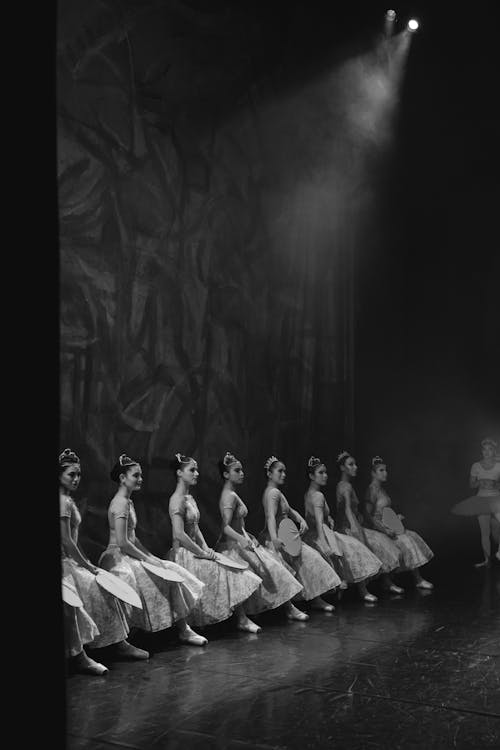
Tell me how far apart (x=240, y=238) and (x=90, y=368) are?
240 centimetres

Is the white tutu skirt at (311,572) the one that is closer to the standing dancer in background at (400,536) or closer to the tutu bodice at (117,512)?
the standing dancer in background at (400,536)

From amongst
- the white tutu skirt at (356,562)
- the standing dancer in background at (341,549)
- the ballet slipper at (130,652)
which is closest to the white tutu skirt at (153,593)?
the ballet slipper at (130,652)

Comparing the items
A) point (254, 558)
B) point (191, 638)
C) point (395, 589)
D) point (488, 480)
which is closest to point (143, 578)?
point (191, 638)

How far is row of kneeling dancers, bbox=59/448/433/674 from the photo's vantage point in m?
4.86

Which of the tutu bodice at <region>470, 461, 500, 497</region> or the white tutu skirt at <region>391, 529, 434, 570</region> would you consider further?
the tutu bodice at <region>470, 461, 500, 497</region>

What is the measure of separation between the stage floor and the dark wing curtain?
5.45 feet

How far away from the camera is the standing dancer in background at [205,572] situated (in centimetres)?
564

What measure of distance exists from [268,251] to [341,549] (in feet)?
9.94

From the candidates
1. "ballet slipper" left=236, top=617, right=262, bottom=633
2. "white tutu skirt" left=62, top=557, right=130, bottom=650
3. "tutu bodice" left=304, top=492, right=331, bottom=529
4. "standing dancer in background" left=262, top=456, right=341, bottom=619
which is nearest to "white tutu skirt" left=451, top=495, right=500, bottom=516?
"tutu bodice" left=304, top=492, right=331, bottom=529

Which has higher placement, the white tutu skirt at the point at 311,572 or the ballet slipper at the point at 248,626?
the white tutu skirt at the point at 311,572

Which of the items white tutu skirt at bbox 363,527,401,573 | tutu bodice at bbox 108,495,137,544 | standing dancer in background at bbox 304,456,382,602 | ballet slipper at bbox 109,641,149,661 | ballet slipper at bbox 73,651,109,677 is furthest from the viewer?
white tutu skirt at bbox 363,527,401,573

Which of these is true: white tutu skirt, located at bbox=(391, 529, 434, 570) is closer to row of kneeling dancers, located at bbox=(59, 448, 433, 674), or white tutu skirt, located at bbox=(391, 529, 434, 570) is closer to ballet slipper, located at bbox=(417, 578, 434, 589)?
row of kneeling dancers, located at bbox=(59, 448, 433, 674)

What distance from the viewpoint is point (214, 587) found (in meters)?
5.68

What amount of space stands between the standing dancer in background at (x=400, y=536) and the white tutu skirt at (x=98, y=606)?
140 inches
